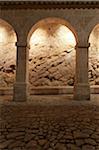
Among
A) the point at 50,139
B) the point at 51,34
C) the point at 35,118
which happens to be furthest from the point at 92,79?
the point at 50,139

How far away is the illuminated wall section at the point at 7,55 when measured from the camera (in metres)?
12.4

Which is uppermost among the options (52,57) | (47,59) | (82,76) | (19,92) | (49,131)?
(52,57)

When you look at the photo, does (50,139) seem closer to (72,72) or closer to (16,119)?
(16,119)

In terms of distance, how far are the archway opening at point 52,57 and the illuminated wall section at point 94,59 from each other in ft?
3.68

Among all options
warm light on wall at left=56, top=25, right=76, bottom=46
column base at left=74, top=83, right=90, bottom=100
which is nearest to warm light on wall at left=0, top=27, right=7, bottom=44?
warm light on wall at left=56, top=25, right=76, bottom=46

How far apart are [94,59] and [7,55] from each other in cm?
537

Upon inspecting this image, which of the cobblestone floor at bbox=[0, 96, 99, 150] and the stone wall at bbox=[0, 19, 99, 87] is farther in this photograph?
the stone wall at bbox=[0, 19, 99, 87]

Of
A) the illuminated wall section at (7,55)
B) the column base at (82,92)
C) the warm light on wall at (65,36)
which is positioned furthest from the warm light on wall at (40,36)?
the column base at (82,92)

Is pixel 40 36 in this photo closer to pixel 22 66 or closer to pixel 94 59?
pixel 22 66

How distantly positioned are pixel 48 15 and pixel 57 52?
10.2 feet

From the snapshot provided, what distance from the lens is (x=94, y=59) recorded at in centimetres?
1270

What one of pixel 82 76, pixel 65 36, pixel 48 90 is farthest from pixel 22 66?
pixel 65 36

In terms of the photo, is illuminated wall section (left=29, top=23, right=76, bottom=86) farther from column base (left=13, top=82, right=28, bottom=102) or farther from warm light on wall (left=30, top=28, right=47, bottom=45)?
column base (left=13, top=82, right=28, bottom=102)

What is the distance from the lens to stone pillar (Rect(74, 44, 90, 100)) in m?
9.94
